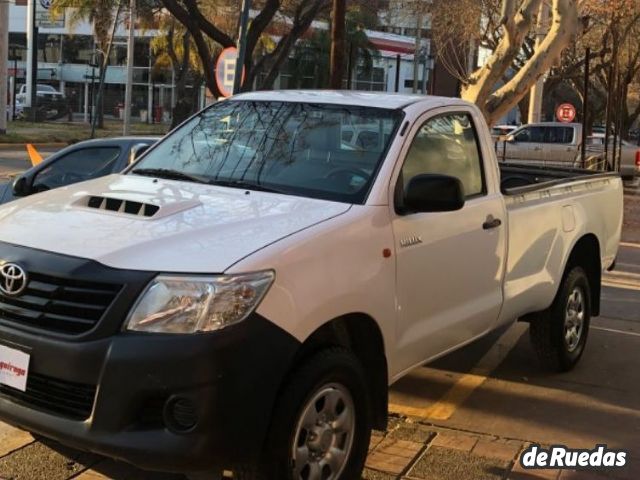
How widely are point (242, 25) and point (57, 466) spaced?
7.70 metres

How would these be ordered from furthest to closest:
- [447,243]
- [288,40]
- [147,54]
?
[147,54]
[288,40]
[447,243]

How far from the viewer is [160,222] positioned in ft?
11.5

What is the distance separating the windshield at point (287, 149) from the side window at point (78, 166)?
3026mm

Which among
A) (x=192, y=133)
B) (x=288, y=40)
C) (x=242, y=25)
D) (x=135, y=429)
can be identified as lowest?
(x=135, y=429)

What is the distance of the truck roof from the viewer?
15.2ft

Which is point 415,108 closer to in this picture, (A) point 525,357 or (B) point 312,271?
(B) point 312,271

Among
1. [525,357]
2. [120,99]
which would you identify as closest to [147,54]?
[120,99]

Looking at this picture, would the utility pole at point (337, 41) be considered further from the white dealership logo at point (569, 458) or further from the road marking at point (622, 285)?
the white dealership logo at point (569, 458)

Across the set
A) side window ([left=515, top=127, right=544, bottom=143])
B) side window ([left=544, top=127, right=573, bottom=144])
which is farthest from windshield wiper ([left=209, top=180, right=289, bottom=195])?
side window ([left=544, top=127, right=573, bottom=144])

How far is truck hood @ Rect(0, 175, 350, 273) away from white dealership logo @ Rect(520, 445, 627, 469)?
5.75ft

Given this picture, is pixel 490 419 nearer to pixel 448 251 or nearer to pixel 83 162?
pixel 448 251

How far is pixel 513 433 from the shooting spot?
15.7 ft

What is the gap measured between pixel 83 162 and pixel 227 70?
395cm

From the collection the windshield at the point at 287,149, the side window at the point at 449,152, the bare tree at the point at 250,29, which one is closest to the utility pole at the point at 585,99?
the bare tree at the point at 250,29
